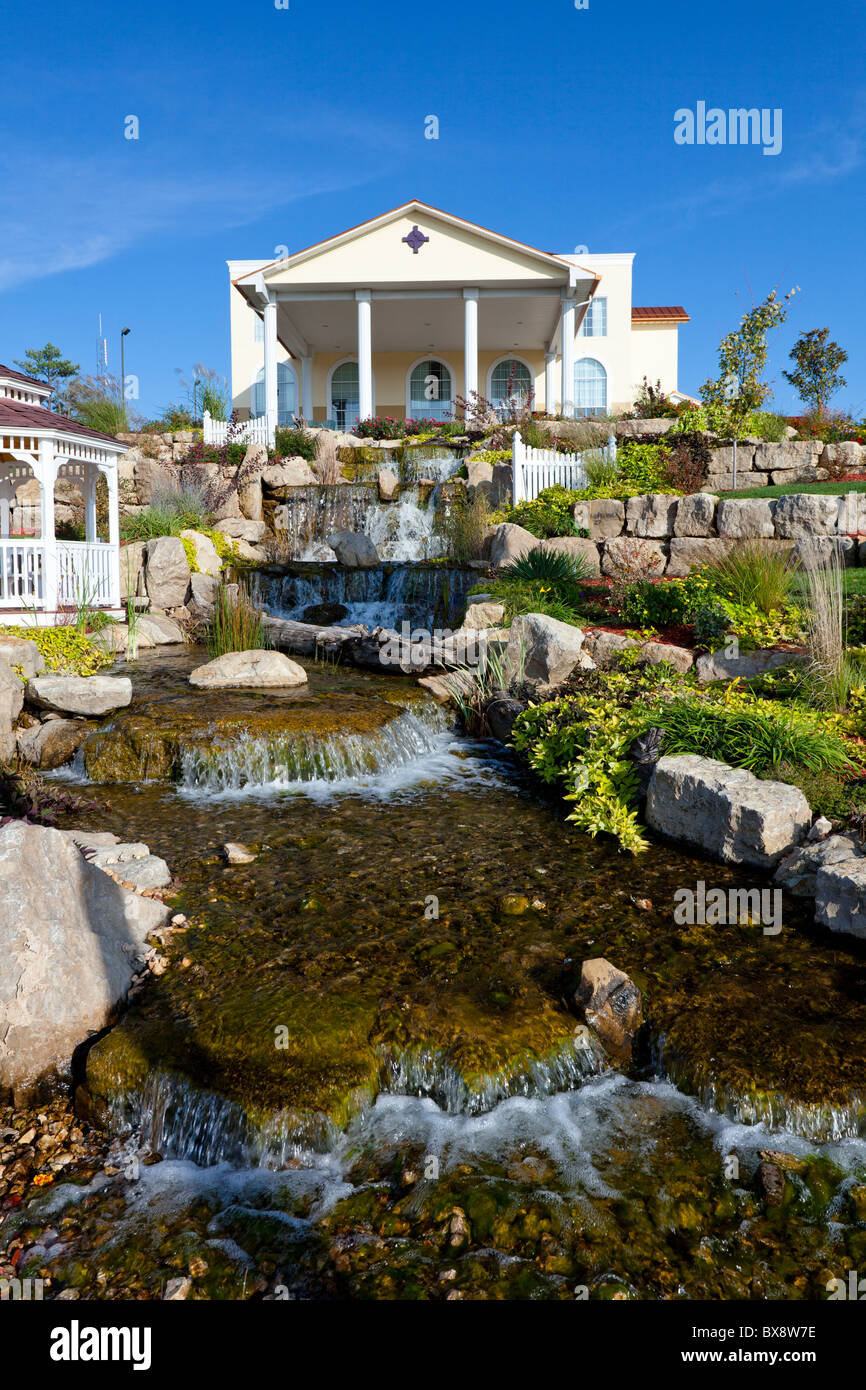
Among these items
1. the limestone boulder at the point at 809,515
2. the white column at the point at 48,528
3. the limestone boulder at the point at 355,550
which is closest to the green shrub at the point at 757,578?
the limestone boulder at the point at 809,515

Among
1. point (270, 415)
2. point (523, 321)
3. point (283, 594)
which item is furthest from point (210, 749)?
point (523, 321)

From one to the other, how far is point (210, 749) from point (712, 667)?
464 centimetres

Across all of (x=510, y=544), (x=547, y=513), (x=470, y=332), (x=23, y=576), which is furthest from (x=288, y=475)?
(x=470, y=332)

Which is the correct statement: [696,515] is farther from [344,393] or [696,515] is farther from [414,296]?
[344,393]

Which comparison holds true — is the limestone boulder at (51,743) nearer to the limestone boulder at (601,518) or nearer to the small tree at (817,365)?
the limestone boulder at (601,518)

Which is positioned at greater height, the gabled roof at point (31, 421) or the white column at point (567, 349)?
the white column at point (567, 349)

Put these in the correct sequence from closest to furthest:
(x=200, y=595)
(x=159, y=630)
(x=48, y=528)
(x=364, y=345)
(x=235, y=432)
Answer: (x=48, y=528)
(x=159, y=630)
(x=200, y=595)
(x=235, y=432)
(x=364, y=345)

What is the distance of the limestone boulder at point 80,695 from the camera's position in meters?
7.69

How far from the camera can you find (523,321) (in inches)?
972

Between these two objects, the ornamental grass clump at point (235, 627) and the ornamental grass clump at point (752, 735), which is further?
the ornamental grass clump at point (235, 627)

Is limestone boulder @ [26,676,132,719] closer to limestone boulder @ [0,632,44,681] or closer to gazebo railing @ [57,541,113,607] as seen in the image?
limestone boulder @ [0,632,44,681]

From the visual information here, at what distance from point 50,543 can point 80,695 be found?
3713 millimetres

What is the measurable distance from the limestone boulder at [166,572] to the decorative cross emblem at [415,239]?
42.7ft

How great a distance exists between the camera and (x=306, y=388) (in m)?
26.6
